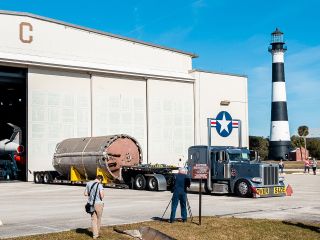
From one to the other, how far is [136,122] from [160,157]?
382cm

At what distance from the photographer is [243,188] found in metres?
24.4

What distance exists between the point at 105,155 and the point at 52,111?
11.0 metres

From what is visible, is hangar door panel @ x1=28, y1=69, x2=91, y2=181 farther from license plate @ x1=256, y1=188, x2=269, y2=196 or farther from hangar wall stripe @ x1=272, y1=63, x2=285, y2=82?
hangar wall stripe @ x1=272, y1=63, x2=285, y2=82

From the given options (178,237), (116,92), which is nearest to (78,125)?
(116,92)

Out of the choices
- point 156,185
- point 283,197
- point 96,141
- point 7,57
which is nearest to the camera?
point 283,197

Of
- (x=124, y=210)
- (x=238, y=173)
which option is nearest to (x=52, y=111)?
(x=238, y=173)

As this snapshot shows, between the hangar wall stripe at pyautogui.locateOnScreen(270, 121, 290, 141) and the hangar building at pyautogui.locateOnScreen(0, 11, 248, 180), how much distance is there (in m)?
28.2

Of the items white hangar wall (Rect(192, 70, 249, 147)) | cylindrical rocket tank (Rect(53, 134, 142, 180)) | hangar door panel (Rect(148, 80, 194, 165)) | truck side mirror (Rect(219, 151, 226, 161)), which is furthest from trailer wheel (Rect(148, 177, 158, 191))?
white hangar wall (Rect(192, 70, 249, 147))

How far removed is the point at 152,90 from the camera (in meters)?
45.3

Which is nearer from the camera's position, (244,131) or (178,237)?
(178,237)

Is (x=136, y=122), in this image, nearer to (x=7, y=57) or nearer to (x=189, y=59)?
(x=189, y=59)

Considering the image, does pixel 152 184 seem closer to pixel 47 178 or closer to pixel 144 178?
pixel 144 178

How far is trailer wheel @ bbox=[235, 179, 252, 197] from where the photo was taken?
2412cm

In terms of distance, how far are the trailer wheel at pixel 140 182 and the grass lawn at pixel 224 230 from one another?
552 inches
